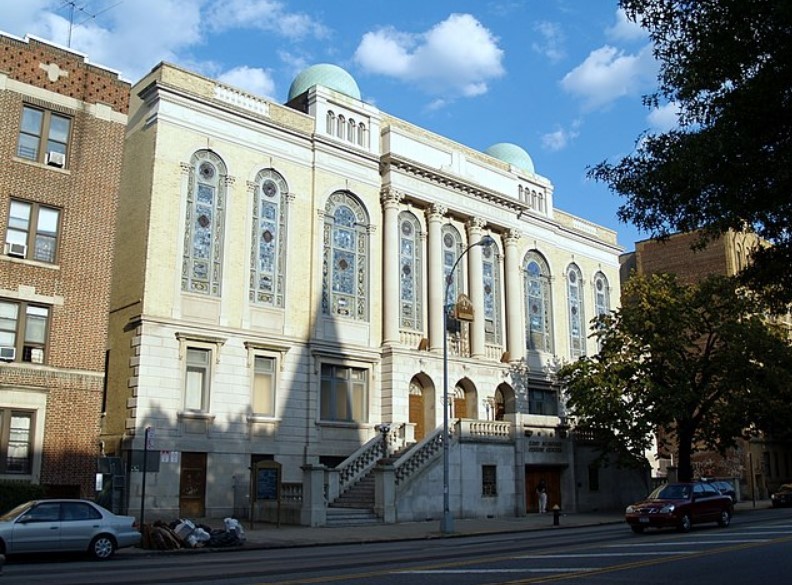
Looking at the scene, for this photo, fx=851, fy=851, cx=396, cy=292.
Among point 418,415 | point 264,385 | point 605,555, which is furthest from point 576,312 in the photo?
point 605,555

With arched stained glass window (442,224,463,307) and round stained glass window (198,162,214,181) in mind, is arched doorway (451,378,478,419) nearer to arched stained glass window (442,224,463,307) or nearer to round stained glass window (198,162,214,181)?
arched stained glass window (442,224,463,307)

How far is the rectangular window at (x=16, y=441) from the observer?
2569 centimetres

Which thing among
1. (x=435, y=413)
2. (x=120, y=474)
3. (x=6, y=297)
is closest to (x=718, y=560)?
(x=120, y=474)

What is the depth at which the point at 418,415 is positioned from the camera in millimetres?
40281

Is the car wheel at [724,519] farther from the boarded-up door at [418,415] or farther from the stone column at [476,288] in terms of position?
the stone column at [476,288]

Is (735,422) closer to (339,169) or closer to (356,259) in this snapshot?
(356,259)

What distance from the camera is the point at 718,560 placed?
53.7ft

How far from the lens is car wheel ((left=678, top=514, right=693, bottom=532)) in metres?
25.5

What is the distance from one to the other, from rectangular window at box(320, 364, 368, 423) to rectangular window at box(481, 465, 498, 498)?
19.0 feet

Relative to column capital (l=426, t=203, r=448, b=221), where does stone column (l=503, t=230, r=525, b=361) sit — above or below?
below

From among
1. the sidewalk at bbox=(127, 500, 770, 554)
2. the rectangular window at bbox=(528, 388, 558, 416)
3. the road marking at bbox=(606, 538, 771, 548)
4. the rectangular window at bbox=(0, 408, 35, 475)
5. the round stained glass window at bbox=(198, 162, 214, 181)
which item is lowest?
the sidewalk at bbox=(127, 500, 770, 554)

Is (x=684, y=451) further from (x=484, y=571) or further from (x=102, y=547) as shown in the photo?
(x=102, y=547)

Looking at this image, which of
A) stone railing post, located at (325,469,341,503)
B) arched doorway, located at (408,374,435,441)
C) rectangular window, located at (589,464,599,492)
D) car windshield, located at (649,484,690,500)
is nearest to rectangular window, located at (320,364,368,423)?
arched doorway, located at (408,374,435,441)

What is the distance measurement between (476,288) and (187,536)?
976 inches
